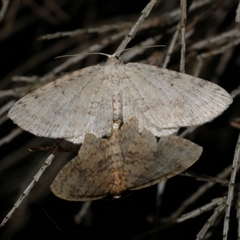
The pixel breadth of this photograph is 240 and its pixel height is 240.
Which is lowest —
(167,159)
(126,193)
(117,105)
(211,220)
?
(126,193)

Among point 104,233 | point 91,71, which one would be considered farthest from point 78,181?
point 104,233

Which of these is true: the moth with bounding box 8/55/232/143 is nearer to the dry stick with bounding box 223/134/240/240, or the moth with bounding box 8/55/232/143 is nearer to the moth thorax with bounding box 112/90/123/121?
the moth thorax with bounding box 112/90/123/121

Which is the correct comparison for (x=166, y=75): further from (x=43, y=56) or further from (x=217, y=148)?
(x=217, y=148)

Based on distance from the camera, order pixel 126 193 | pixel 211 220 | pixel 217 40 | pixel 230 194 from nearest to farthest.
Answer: pixel 230 194
pixel 211 220
pixel 217 40
pixel 126 193

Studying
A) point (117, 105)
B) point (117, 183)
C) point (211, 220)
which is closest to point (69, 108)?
point (117, 105)

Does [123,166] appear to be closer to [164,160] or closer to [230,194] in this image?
[164,160]

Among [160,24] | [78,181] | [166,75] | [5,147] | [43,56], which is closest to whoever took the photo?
[78,181]

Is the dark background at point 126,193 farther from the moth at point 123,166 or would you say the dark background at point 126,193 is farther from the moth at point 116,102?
the moth at point 123,166
